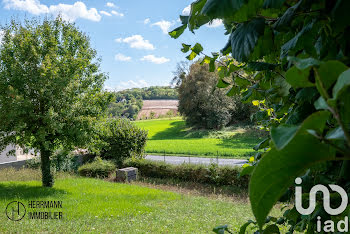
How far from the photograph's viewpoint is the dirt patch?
59.1 metres

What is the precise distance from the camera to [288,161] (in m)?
0.34

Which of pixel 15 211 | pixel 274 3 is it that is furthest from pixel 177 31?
pixel 15 211

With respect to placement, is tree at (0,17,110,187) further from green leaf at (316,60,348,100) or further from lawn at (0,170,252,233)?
green leaf at (316,60,348,100)

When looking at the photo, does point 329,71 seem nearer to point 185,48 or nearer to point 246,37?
point 246,37

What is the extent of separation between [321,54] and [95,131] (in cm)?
991

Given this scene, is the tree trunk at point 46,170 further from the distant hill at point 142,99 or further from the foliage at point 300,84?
the distant hill at point 142,99

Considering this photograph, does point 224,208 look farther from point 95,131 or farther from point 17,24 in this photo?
point 17,24

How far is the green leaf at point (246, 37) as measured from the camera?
671 millimetres

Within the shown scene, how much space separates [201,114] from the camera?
31266 millimetres

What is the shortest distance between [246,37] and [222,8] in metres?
0.16

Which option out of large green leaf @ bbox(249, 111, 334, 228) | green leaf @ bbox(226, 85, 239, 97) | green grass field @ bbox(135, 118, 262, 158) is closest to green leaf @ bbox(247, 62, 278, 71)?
green leaf @ bbox(226, 85, 239, 97)

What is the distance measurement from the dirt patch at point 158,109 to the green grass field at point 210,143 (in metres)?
20.3

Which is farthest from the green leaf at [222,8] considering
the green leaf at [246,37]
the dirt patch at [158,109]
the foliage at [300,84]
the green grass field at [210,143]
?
the dirt patch at [158,109]

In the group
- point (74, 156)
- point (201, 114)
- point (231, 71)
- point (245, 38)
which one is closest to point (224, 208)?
point (231, 71)
